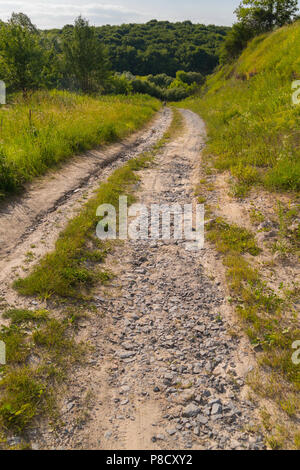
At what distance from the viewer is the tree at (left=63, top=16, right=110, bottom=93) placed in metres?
38.9

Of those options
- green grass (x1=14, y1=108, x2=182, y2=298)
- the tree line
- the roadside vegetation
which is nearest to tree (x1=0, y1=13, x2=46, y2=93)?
the tree line

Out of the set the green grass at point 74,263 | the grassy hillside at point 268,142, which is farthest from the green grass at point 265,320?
the grassy hillside at point 268,142

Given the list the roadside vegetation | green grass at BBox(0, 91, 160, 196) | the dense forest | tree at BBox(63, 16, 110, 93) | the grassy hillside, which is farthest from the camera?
the dense forest

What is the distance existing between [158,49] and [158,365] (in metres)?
155

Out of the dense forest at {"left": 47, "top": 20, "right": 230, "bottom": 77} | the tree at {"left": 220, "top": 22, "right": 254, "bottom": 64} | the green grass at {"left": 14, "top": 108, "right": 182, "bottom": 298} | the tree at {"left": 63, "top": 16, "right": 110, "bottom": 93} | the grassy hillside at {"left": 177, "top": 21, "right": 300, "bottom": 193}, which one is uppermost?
the dense forest at {"left": 47, "top": 20, "right": 230, "bottom": 77}

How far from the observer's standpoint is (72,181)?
9.66m

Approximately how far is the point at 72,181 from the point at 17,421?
770 centimetres

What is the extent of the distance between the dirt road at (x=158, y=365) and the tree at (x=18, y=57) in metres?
23.4

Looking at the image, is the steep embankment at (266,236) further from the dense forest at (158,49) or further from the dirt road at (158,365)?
the dense forest at (158,49)

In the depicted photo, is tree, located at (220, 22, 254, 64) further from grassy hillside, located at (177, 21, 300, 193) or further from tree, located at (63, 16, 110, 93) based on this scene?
grassy hillside, located at (177, 21, 300, 193)

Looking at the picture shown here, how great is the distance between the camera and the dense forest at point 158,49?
12356 centimetres

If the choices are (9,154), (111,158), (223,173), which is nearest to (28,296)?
(9,154)

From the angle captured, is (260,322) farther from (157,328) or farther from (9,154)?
(9,154)

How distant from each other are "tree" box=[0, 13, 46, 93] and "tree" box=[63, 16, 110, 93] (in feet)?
53.6
